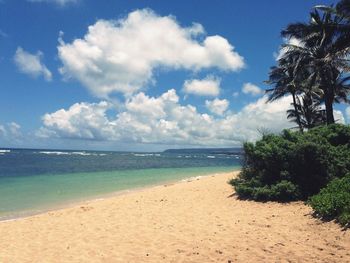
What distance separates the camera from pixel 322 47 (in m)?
26.3

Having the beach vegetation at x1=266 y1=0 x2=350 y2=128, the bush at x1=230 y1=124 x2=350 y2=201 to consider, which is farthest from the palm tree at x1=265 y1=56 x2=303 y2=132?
the bush at x1=230 y1=124 x2=350 y2=201

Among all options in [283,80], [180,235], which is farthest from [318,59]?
[180,235]

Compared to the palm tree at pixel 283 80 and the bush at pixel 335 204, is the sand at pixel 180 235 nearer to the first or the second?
the bush at pixel 335 204

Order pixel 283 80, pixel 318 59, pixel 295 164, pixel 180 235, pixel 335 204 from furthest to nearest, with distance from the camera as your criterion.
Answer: pixel 283 80 < pixel 318 59 < pixel 295 164 < pixel 180 235 < pixel 335 204

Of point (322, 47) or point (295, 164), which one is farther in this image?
point (322, 47)

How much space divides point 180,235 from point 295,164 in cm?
689

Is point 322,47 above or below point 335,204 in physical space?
above

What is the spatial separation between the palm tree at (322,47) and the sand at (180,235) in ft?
43.0

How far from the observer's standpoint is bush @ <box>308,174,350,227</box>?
992 centimetres

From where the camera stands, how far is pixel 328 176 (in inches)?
584

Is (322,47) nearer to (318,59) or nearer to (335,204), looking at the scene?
(318,59)

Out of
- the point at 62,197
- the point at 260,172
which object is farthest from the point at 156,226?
the point at 62,197

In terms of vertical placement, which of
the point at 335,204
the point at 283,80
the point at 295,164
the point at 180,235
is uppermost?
the point at 283,80

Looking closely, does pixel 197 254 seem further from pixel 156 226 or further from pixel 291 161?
pixel 291 161
